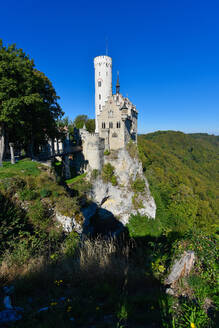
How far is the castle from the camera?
26625 mm

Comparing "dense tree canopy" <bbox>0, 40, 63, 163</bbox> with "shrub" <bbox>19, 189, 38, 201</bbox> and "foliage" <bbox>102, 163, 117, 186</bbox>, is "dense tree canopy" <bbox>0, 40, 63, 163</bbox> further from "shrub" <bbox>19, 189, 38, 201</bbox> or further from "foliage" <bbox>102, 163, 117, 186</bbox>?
"foliage" <bbox>102, 163, 117, 186</bbox>

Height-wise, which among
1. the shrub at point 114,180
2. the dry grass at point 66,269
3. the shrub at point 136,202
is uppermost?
the dry grass at point 66,269

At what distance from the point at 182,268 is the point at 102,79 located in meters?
34.4

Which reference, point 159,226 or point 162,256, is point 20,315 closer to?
point 162,256

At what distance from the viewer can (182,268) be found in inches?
168

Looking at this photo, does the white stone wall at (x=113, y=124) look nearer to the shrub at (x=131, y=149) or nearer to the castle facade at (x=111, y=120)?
the castle facade at (x=111, y=120)

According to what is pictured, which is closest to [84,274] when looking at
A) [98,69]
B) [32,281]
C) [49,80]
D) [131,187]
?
[32,281]

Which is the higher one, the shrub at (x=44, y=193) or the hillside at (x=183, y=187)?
the shrub at (x=44, y=193)

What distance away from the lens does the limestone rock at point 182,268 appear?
4281 millimetres

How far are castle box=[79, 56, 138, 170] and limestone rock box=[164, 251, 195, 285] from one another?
22.7m

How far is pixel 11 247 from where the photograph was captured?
6508 millimetres

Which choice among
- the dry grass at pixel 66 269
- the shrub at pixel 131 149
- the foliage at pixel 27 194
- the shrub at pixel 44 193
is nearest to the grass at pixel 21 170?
the foliage at pixel 27 194

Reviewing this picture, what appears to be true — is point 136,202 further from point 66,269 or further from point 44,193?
point 66,269

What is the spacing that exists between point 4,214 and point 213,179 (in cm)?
10847
